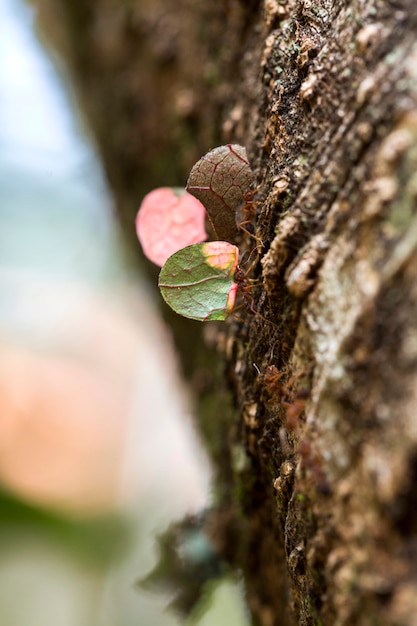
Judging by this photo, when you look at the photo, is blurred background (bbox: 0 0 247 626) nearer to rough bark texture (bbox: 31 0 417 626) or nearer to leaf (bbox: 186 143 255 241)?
rough bark texture (bbox: 31 0 417 626)

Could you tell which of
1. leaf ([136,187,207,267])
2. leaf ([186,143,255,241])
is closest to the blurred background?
leaf ([136,187,207,267])

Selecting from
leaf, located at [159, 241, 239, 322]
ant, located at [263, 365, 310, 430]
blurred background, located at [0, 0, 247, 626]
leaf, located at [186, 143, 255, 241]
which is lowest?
blurred background, located at [0, 0, 247, 626]

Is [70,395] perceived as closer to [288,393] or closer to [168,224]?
[168,224]

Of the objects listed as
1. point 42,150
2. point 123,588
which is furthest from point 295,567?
point 42,150

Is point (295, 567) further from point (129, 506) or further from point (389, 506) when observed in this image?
point (129, 506)

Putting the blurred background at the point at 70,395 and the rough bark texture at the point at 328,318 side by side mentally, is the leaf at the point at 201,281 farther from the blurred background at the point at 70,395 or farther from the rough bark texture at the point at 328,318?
the blurred background at the point at 70,395

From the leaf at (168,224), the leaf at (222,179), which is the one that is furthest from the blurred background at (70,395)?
the leaf at (222,179)

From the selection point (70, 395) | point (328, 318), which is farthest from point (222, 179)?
point (70, 395)
